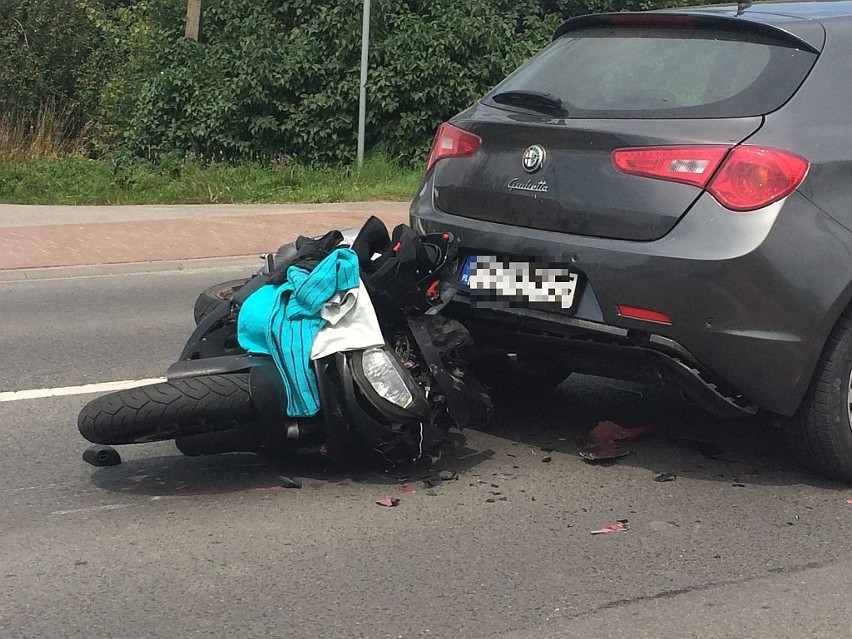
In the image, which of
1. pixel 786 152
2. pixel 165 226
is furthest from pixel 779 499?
pixel 165 226

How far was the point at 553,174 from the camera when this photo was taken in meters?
4.52

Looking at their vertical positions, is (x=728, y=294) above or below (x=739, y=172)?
below

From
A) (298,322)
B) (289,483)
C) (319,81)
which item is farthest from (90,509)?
(319,81)

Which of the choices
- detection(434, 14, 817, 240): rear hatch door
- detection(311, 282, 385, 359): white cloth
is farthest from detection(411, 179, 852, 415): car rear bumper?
detection(311, 282, 385, 359): white cloth

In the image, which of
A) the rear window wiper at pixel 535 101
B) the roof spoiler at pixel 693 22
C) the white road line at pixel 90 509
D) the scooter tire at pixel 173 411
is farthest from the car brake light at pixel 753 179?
the white road line at pixel 90 509

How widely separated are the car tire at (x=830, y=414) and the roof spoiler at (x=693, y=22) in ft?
3.48

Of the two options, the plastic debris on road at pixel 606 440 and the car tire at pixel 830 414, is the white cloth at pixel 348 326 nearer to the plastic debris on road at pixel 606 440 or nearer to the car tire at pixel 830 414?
the plastic debris on road at pixel 606 440

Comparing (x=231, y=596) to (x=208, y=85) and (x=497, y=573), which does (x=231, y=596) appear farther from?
(x=208, y=85)

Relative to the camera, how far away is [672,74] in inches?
178

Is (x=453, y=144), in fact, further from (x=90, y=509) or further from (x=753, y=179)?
(x=90, y=509)

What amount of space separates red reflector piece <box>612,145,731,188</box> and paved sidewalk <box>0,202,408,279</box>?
632cm

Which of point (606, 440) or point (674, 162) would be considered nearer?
point (674, 162)

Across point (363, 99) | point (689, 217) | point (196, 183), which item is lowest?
point (196, 183)

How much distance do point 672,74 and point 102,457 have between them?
8.66 feet
